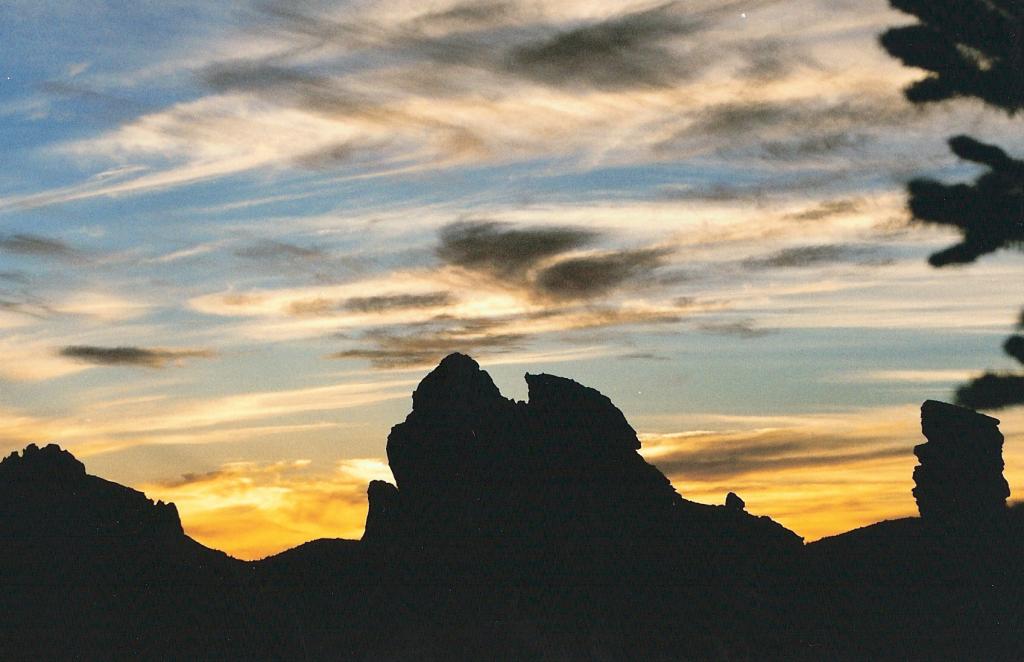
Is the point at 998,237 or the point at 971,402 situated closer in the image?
the point at 998,237

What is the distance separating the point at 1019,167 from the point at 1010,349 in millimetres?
3985

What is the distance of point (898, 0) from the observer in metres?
24.7

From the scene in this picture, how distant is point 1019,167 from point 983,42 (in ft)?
8.90

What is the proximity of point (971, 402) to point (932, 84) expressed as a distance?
6.83 meters

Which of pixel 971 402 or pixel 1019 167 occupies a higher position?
pixel 1019 167

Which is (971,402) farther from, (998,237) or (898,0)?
(898,0)

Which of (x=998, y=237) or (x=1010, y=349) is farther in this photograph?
(x=1010, y=349)

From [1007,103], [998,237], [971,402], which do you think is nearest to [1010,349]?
[971,402]

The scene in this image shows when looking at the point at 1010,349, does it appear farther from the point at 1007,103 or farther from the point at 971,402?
the point at 1007,103

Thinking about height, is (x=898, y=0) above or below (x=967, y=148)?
above

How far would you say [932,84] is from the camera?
24.8 m

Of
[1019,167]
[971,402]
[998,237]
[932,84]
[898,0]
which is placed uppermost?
[898,0]

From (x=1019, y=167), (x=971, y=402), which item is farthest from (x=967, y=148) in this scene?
(x=971, y=402)

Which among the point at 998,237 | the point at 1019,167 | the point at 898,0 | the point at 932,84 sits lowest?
the point at 998,237
